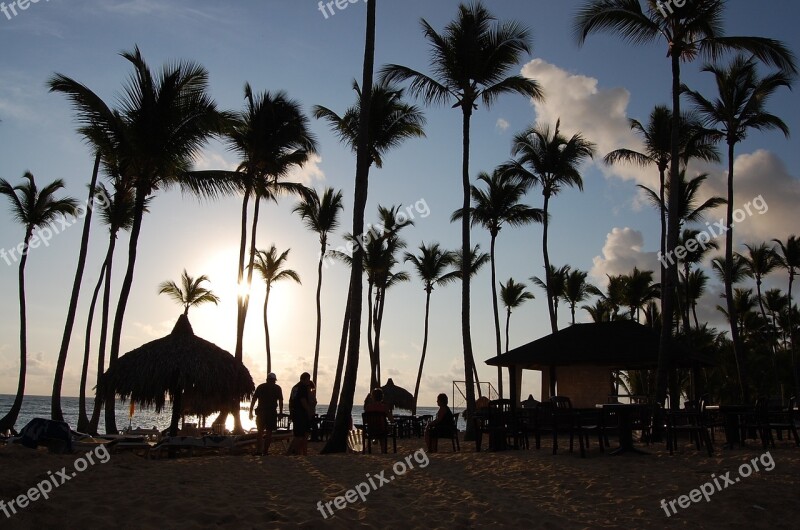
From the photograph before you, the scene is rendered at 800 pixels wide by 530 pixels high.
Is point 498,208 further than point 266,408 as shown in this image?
Yes

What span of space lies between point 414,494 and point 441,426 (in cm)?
615

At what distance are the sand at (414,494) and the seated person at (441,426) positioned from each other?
10.3 ft

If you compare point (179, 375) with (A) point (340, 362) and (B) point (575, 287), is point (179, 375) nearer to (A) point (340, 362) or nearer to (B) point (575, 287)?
(A) point (340, 362)

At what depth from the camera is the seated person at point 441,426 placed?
520 inches

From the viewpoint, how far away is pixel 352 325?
1362 cm

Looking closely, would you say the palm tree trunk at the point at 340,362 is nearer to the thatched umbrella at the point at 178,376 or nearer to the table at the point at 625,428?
the thatched umbrella at the point at 178,376

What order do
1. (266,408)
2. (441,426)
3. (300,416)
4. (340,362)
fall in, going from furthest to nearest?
(340,362)
(441,426)
(266,408)
(300,416)

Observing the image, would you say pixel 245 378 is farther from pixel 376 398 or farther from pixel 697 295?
pixel 697 295

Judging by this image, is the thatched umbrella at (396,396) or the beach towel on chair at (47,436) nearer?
the beach towel on chair at (47,436)

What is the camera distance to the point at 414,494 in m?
7.22

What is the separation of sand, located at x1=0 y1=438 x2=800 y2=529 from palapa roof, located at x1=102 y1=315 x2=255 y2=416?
5430mm

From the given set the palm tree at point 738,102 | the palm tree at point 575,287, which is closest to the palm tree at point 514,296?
the palm tree at point 575,287

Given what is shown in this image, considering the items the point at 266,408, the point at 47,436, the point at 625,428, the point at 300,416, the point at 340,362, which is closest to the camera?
the point at 625,428

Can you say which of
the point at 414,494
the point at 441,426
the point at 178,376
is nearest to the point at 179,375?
the point at 178,376
